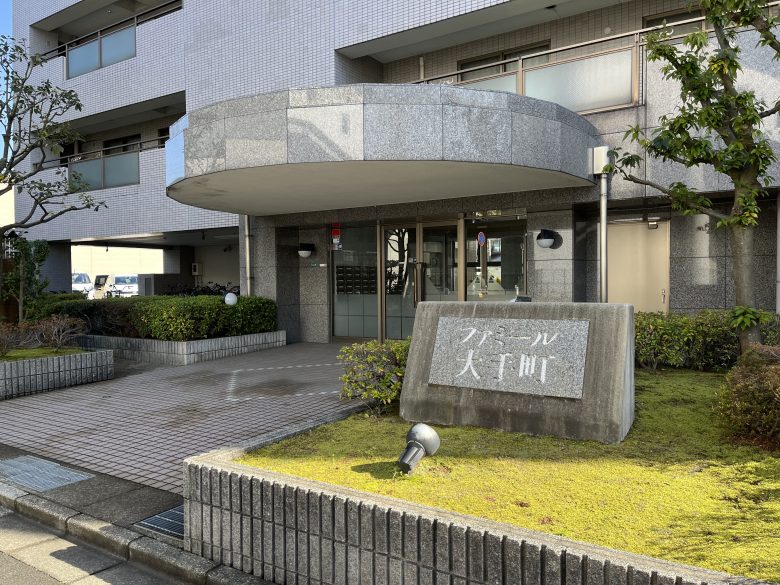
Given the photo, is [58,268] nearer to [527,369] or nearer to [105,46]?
[105,46]

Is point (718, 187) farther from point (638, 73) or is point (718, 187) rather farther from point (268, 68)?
point (268, 68)

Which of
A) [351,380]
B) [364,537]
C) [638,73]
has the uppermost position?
[638,73]

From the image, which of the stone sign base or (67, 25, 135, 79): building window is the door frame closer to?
the stone sign base

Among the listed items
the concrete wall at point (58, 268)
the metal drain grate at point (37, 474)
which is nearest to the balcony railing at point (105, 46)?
the concrete wall at point (58, 268)

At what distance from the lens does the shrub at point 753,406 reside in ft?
14.2

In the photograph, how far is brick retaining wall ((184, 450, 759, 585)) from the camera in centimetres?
260

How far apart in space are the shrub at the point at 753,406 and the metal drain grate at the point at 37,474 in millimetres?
5428

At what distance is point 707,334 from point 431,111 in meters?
4.78

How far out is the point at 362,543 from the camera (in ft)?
10.4

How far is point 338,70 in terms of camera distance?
12.7 meters

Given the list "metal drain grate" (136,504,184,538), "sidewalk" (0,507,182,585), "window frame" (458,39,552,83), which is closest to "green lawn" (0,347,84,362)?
"sidewalk" (0,507,182,585)

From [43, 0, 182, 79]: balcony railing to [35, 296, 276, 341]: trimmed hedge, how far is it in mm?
7726

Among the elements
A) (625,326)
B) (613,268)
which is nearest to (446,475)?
(625,326)

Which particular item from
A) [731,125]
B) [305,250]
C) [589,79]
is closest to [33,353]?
[305,250]
